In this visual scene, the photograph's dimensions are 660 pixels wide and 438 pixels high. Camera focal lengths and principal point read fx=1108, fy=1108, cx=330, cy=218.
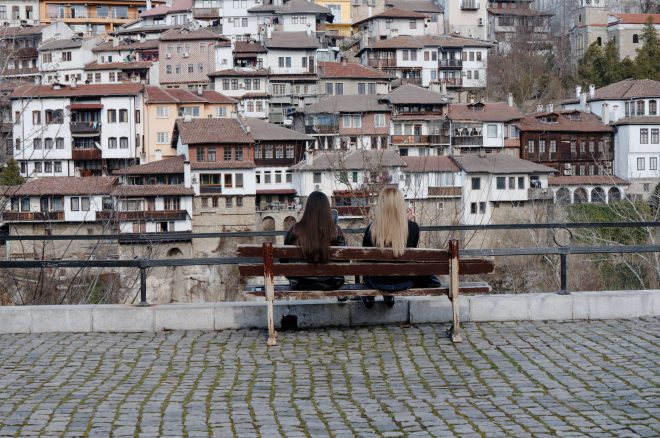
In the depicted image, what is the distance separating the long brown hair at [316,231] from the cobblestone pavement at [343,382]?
2.22 feet

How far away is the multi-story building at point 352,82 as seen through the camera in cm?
8000

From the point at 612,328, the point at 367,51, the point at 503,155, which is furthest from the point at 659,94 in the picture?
the point at 612,328

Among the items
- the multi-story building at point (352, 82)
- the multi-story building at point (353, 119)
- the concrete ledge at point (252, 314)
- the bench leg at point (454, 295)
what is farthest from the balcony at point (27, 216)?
the bench leg at point (454, 295)

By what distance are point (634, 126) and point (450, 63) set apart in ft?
71.6

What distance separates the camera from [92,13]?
4417 inches

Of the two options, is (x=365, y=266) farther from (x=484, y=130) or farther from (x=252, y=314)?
(x=484, y=130)

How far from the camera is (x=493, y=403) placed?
21.9 feet

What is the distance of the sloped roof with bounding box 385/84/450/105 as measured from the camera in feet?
239

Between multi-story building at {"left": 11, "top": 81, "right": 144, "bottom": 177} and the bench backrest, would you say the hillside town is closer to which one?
multi-story building at {"left": 11, "top": 81, "right": 144, "bottom": 177}

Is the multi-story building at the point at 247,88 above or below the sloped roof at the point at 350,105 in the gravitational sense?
above

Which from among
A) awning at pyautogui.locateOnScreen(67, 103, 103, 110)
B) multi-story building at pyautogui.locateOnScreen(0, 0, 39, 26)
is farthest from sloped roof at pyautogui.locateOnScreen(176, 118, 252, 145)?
multi-story building at pyautogui.locateOnScreen(0, 0, 39, 26)

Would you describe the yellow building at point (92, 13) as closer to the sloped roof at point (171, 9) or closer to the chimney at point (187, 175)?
the sloped roof at point (171, 9)

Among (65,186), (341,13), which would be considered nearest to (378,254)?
(65,186)

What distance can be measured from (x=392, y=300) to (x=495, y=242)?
31947mm
